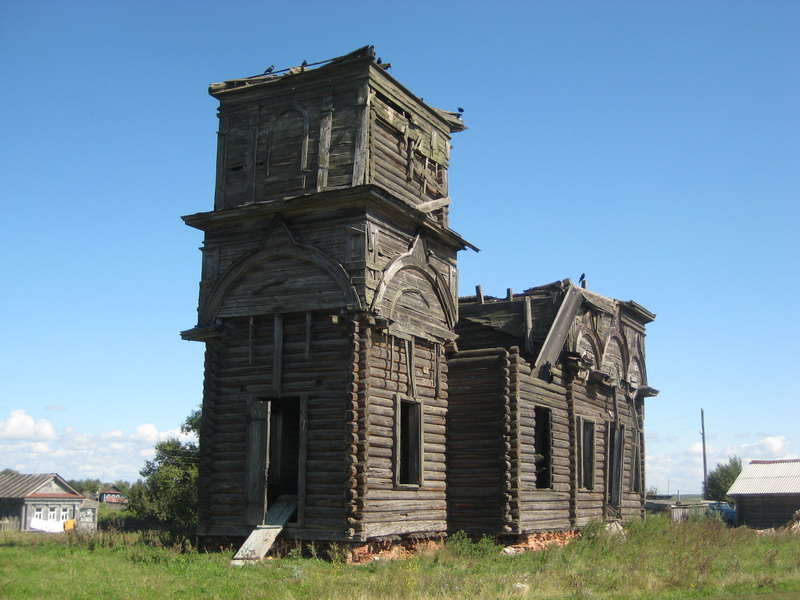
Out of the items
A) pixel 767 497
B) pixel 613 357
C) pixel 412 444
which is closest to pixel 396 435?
pixel 412 444

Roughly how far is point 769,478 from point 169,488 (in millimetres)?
31671

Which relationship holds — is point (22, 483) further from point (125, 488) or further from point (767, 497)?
point (767, 497)

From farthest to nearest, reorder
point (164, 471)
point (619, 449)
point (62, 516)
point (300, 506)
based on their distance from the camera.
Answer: point (62, 516)
point (164, 471)
point (619, 449)
point (300, 506)

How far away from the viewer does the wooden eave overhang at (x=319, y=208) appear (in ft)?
66.7

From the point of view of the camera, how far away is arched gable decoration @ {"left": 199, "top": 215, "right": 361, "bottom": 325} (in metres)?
20.0

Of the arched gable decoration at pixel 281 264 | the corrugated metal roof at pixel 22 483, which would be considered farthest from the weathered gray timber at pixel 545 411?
the corrugated metal roof at pixel 22 483

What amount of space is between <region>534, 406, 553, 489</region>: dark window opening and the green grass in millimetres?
2570

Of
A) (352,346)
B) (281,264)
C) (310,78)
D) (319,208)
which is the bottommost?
(352,346)

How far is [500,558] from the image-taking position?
67.8 ft

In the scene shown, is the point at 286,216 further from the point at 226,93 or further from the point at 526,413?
the point at 526,413

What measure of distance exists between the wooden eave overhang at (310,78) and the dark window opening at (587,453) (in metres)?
11.8

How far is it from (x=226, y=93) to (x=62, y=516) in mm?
43217

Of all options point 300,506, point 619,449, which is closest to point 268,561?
point 300,506

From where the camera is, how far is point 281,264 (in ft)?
69.4
